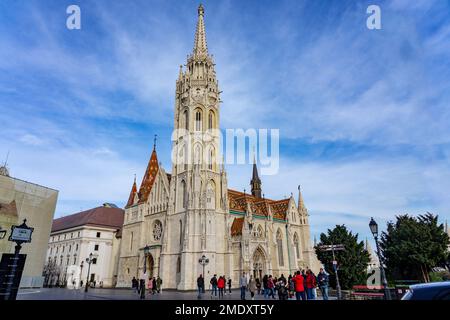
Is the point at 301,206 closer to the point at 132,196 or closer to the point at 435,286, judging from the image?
the point at 132,196

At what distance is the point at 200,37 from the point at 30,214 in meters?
39.7

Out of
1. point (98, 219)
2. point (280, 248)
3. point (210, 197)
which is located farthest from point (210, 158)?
point (98, 219)

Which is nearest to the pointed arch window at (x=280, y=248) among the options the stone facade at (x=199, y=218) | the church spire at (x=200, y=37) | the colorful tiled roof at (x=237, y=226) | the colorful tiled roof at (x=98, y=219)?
the stone facade at (x=199, y=218)

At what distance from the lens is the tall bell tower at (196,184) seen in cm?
3509

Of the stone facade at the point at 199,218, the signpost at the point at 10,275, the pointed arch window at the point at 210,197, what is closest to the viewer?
the signpost at the point at 10,275

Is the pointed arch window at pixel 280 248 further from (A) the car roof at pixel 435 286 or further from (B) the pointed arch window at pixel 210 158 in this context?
(A) the car roof at pixel 435 286

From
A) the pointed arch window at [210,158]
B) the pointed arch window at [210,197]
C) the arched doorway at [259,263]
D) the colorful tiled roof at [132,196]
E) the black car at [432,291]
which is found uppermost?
the pointed arch window at [210,158]

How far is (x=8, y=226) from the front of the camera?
33594mm

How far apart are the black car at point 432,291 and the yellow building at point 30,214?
133ft

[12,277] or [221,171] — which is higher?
[221,171]
